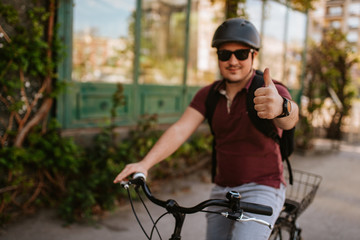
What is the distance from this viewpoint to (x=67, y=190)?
14.9ft

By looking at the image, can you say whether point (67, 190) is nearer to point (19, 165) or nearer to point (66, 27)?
point (19, 165)

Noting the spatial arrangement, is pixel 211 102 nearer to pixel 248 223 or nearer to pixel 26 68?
pixel 248 223

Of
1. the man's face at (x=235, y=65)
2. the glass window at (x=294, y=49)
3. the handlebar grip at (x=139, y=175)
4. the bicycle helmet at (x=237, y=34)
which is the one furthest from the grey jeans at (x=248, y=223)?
the glass window at (x=294, y=49)

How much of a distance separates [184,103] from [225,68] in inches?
181

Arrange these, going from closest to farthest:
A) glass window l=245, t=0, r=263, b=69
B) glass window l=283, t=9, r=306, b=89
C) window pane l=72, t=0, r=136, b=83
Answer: window pane l=72, t=0, r=136, b=83 < glass window l=245, t=0, r=263, b=69 < glass window l=283, t=9, r=306, b=89

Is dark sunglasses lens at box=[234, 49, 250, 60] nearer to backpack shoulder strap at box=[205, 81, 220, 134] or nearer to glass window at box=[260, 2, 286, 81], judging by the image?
backpack shoulder strap at box=[205, 81, 220, 134]

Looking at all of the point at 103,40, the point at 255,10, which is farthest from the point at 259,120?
the point at 255,10

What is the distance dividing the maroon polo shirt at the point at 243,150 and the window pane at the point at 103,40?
327 cm

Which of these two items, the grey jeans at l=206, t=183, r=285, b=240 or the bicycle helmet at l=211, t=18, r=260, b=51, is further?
the bicycle helmet at l=211, t=18, r=260, b=51

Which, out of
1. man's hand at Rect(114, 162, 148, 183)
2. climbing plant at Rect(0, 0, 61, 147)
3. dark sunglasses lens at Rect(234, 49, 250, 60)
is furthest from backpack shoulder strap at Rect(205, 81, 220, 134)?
climbing plant at Rect(0, 0, 61, 147)

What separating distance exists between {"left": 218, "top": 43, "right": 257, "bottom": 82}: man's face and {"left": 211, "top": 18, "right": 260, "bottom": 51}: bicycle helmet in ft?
0.18

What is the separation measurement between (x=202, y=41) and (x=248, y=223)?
6.17m

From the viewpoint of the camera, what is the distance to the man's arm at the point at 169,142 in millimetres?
2062

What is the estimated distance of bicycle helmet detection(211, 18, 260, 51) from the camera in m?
2.23
